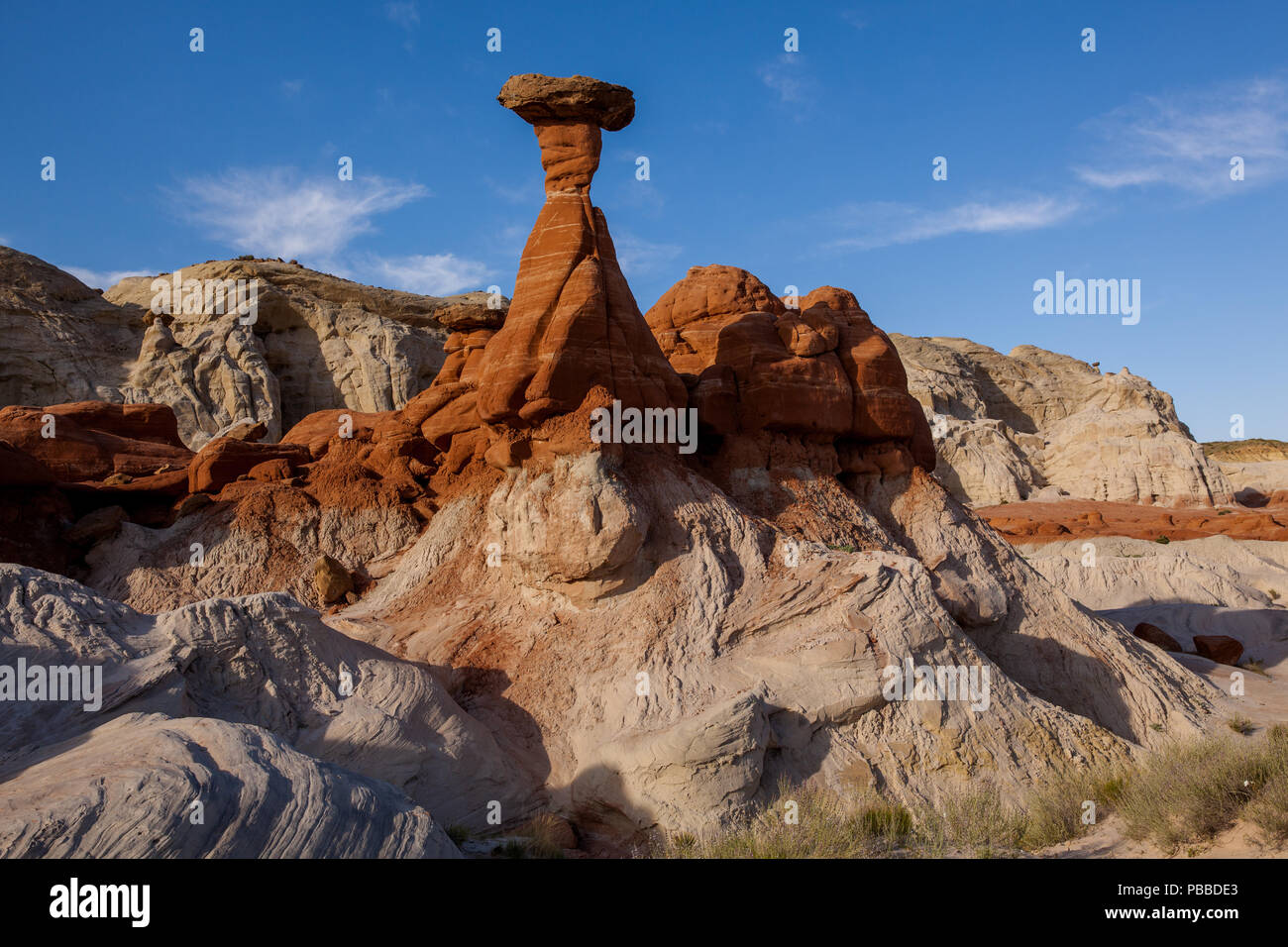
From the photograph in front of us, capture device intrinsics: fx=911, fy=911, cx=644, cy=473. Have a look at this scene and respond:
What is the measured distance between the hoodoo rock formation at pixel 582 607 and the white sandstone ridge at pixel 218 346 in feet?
56.6

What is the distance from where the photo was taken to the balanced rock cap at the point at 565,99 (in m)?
13.0

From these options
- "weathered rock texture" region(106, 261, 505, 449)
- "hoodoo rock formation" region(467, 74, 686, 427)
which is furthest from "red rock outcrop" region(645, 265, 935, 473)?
"weathered rock texture" region(106, 261, 505, 449)

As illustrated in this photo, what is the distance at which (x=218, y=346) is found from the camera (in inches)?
1435

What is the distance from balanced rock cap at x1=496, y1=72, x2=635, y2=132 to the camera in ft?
42.7

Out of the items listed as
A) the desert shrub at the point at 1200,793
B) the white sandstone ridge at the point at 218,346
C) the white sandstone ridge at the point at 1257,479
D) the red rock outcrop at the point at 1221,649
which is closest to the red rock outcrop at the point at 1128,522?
the white sandstone ridge at the point at 1257,479

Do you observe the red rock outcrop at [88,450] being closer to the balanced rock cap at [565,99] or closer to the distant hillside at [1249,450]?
the balanced rock cap at [565,99]

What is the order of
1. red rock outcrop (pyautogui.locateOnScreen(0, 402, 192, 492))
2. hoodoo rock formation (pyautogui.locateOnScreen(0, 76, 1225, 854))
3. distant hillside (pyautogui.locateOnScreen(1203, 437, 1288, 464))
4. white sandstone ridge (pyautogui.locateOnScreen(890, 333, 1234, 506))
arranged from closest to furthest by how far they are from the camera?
hoodoo rock formation (pyautogui.locateOnScreen(0, 76, 1225, 854)), red rock outcrop (pyautogui.locateOnScreen(0, 402, 192, 492)), white sandstone ridge (pyautogui.locateOnScreen(890, 333, 1234, 506)), distant hillside (pyautogui.locateOnScreen(1203, 437, 1288, 464))

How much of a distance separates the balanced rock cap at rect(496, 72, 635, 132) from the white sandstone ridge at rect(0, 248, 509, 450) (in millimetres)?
18161

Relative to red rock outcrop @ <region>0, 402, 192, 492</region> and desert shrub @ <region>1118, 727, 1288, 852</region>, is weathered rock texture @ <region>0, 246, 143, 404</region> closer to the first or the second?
red rock outcrop @ <region>0, 402, 192, 492</region>

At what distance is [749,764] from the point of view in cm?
964

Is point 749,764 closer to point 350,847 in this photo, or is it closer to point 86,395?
point 350,847

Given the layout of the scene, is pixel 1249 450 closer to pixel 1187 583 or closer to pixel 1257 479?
pixel 1257 479

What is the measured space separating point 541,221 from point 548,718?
23.2ft
